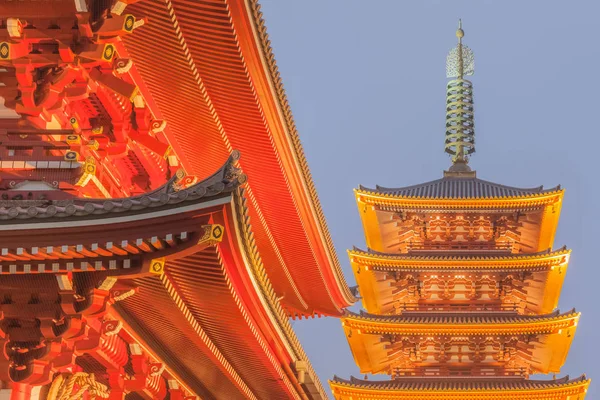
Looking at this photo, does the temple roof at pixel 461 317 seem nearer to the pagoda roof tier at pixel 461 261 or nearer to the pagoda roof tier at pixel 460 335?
the pagoda roof tier at pixel 460 335

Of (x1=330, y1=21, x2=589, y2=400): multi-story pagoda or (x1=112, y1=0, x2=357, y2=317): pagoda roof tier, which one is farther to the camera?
(x1=330, y1=21, x2=589, y2=400): multi-story pagoda

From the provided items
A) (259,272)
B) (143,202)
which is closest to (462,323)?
(259,272)

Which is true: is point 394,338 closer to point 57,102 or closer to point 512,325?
point 512,325

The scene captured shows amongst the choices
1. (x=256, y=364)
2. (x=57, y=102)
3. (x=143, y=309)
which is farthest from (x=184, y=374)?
(x=57, y=102)

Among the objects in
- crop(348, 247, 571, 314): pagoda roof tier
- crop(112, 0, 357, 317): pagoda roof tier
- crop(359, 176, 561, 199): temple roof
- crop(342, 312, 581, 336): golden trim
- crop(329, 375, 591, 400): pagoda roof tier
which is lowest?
crop(112, 0, 357, 317): pagoda roof tier

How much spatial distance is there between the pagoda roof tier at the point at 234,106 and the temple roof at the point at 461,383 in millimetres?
10751

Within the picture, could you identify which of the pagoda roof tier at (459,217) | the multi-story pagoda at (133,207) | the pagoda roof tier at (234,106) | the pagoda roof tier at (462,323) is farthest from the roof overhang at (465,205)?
the multi-story pagoda at (133,207)

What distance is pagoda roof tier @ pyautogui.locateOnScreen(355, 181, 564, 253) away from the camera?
3388 centimetres

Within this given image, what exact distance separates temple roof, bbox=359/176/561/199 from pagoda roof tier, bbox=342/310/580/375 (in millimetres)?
4237

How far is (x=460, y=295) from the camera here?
111ft

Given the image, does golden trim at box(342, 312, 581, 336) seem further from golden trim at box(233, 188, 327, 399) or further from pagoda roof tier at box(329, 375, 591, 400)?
golden trim at box(233, 188, 327, 399)

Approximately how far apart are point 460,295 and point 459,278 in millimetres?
595

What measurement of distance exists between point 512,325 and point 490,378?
5.91ft

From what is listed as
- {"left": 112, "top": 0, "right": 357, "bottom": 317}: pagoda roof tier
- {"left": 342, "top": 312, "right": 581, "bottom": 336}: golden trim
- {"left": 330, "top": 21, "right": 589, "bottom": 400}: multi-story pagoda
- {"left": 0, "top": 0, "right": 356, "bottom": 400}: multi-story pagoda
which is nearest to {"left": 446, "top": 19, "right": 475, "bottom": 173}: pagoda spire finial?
{"left": 330, "top": 21, "right": 589, "bottom": 400}: multi-story pagoda
